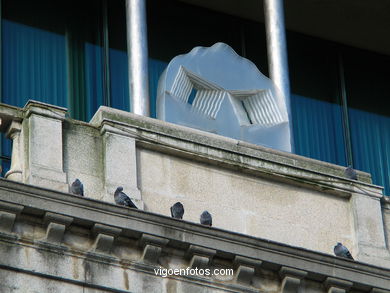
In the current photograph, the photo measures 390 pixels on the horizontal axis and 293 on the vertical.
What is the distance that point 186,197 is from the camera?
30.8 m

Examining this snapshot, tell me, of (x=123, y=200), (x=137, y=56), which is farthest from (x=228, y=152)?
(x=137, y=56)

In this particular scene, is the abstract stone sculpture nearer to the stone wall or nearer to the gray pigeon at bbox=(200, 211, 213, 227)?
the stone wall

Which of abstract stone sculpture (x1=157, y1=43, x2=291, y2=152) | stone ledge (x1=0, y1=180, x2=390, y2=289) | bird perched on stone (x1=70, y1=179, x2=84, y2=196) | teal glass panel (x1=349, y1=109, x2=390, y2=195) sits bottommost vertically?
stone ledge (x1=0, y1=180, x2=390, y2=289)

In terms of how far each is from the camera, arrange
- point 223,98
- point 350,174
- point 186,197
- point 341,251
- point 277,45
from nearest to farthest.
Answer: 1. point 186,197
2. point 341,251
3. point 350,174
4. point 223,98
5. point 277,45

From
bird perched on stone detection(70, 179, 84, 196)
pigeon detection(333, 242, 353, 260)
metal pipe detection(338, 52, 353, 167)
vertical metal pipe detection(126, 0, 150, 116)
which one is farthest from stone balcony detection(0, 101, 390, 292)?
metal pipe detection(338, 52, 353, 167)

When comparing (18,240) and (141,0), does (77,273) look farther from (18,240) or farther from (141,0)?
(141,0)

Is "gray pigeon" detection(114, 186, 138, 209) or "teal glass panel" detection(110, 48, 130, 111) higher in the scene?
"teal glass panel" detection(110, 48, 130, 111)

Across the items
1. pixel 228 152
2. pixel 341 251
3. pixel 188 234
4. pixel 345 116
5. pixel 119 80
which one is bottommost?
pixel 188 234

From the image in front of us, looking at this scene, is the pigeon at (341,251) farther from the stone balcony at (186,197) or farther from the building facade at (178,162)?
the stone balcony at (186,197)

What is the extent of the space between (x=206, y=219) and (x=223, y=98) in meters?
4.74

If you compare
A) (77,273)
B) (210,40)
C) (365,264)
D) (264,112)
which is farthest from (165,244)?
(210,40)

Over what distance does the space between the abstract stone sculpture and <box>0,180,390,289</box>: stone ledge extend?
399 cm

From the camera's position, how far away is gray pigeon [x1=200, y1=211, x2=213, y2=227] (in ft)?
97.6

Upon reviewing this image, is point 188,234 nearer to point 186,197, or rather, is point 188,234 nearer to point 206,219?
point 206,219
